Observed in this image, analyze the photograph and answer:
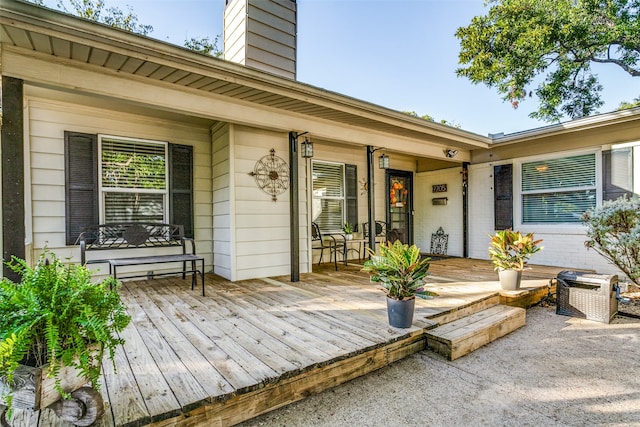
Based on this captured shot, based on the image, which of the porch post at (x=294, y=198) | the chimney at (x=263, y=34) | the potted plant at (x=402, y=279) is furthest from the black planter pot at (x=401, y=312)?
the chimney at (x=263, y=34)

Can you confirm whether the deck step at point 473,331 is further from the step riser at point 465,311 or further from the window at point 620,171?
the window at point 620,171

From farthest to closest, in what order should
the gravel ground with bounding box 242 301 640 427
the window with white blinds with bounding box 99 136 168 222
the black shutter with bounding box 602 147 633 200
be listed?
1. the black shutter with bounding box 602 147 633 200
2. the window with white blinds with bounding box 99 136 168 222
3. the gravel ground with bounding box 242 301 640 427

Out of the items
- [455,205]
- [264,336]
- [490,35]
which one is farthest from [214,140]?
[490,35]

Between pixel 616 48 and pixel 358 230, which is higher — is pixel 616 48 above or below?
above

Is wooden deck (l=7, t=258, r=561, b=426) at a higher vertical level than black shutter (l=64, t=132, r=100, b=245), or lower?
lower

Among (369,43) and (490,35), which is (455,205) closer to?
(490,35)

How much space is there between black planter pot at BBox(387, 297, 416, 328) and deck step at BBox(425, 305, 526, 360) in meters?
0.24

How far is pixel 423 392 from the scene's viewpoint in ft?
7.01

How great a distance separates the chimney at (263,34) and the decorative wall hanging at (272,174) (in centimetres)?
167

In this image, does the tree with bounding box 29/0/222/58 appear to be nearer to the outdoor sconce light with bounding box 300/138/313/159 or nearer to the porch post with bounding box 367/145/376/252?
the outdoor sconce light with bounding box 300/138/313/159

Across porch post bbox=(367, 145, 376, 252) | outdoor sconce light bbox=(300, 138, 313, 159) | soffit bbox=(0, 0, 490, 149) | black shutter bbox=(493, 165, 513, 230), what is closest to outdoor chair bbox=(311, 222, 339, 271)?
porch post bbox=(367, 145, 376, 252)

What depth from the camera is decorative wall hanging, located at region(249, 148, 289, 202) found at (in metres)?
4.81

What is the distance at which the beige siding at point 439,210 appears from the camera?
287 inches

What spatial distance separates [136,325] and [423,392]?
7.69ft
